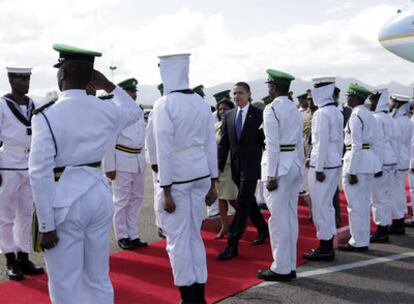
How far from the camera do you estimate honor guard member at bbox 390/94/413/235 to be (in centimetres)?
762

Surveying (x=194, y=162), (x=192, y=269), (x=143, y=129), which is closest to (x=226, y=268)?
(x=192, y=269)

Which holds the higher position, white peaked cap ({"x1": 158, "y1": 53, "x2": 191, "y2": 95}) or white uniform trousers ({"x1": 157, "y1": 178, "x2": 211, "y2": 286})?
white peaked cap ({"x1": 158, "y1": 53, "x2": 191, "y2": 95})

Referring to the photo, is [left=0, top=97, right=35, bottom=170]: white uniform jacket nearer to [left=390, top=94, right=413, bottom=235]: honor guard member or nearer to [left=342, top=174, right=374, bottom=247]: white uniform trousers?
[left=342, top=174, right=374, bottom=247]: white uniform trousers

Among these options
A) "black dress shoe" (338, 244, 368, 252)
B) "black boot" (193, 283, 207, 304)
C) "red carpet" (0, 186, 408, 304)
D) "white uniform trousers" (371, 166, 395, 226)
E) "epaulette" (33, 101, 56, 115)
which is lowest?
"red carpet" (0, 186, 408, 304)

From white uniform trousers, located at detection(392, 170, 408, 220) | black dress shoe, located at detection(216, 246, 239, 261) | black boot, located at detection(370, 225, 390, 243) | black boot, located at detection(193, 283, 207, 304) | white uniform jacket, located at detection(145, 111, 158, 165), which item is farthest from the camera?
white uniform trousers, located at detection(392, 170, 408, 220)

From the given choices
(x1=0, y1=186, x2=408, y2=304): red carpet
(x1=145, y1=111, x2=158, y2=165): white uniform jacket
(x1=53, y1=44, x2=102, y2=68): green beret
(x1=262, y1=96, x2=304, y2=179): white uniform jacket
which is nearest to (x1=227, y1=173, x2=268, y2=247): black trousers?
(x1=0, y1=186, x2=408, y2=304): red carpet

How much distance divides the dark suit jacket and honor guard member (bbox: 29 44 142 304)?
2948 mm

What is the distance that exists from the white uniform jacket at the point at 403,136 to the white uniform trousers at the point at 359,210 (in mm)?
1661

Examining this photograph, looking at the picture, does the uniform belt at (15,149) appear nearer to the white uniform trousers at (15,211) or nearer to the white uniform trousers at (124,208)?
the white uniform trousers at (15,211)

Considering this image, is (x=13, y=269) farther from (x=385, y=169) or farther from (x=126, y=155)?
(x=385, y=169)

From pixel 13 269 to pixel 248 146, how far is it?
2949 mm

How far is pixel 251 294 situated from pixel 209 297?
400 mm

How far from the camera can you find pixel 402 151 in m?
7.77

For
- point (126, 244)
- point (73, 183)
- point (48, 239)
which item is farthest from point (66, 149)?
point (126, 244)
